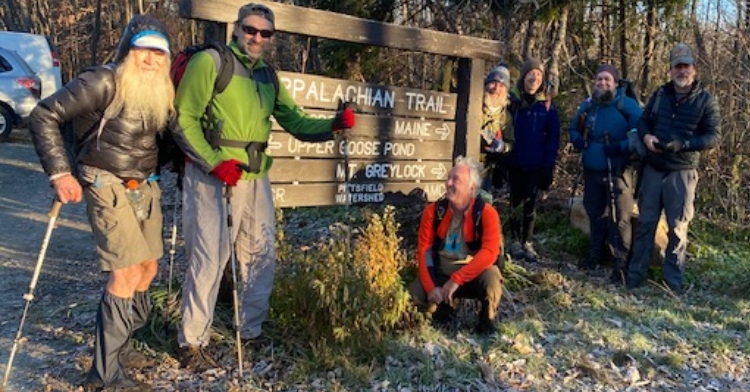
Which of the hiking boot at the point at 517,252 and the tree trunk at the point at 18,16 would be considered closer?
the hiking boot at the point at 517,252

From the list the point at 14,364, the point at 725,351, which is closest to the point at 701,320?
the point at 725,351

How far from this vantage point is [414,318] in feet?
15.9

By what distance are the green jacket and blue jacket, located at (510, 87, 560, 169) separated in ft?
9.36

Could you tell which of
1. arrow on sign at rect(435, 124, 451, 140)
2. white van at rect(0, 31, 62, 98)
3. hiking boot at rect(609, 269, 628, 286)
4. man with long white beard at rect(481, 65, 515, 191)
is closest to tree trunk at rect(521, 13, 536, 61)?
man with long white beard at rect(481, 65, 515, 191)

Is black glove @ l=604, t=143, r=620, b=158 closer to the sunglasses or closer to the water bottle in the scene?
the sunglasses

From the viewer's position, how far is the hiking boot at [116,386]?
12.9ft

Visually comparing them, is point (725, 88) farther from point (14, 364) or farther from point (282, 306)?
point (14, 364)

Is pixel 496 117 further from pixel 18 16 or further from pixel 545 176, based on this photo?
pixel 18 16

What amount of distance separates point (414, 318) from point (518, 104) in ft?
9.51

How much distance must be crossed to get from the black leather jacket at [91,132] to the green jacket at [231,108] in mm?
234

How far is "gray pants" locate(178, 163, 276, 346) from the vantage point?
163 inches

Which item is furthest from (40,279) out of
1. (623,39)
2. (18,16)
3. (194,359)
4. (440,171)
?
(18,16)

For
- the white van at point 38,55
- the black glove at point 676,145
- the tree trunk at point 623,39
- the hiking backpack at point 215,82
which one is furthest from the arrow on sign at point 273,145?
the white van at point 38,55

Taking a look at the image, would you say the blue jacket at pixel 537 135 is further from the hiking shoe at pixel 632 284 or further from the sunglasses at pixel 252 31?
the sunglasses at pixel 252 31
